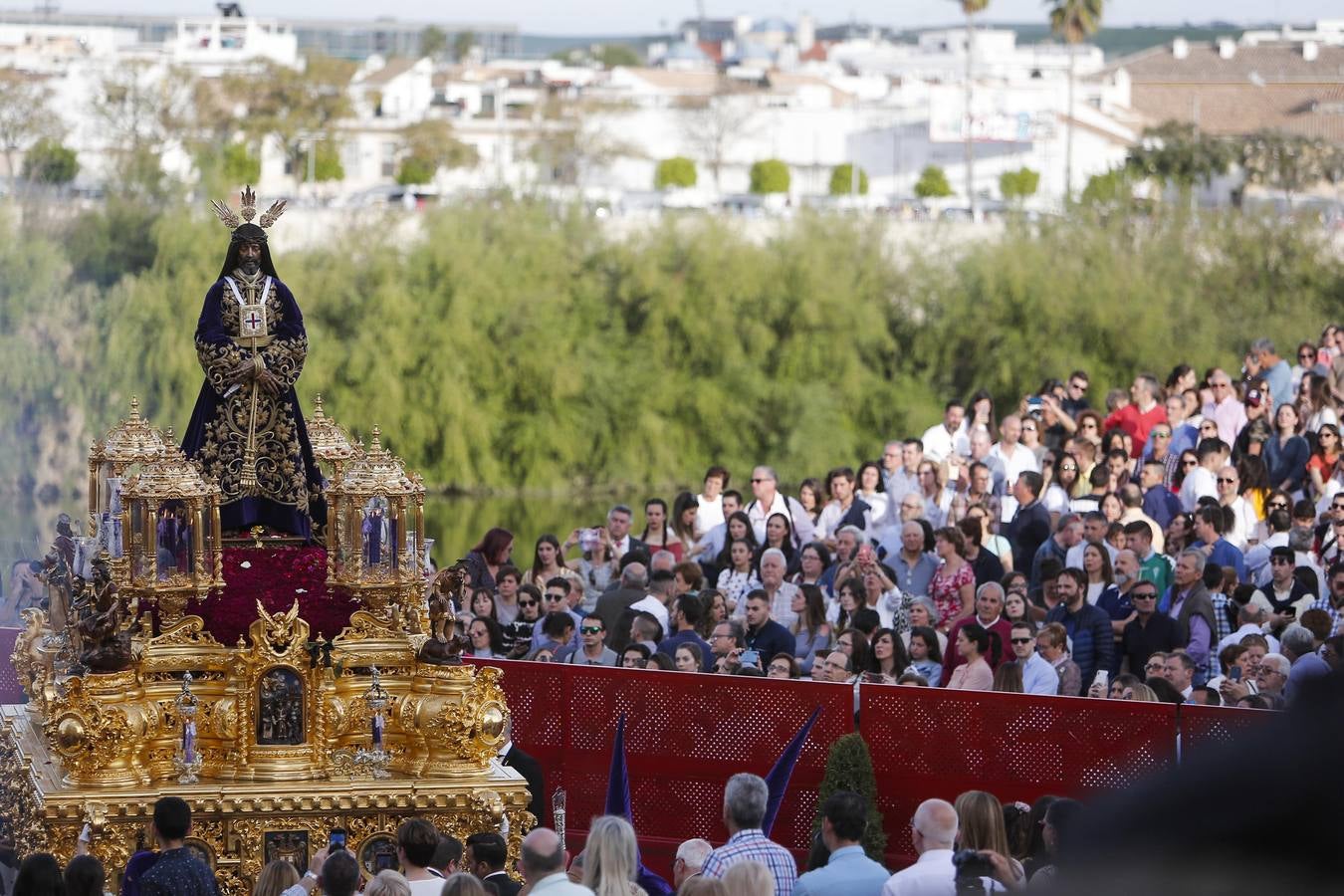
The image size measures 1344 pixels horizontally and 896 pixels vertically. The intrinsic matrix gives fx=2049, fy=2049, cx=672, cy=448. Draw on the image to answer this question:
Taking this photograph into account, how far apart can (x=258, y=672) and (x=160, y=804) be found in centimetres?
128

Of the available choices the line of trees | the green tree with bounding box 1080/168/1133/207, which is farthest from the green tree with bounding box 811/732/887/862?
the green tree with bounding box 1080/168/1133/207

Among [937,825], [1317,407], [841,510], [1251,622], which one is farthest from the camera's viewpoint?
[1317,407]

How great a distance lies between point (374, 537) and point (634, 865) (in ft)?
9.02

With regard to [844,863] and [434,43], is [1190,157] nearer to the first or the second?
[434,43]

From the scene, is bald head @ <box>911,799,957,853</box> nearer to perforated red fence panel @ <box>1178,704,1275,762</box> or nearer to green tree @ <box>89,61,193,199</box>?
perforated red fence panel @ <box>1178,704,1275,762</box>

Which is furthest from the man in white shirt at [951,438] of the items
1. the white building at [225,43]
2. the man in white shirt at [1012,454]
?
the white building at [225,43]

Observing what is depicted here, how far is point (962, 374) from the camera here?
142ft

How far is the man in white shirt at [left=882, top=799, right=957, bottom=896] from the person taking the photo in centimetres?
536

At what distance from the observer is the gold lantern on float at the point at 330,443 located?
9016mm

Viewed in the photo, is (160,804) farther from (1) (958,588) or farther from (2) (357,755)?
(1) (958,588)

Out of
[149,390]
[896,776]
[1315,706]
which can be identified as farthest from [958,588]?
[149,390]

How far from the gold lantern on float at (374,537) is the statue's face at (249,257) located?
2.96ft

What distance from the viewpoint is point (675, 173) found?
7581 cm

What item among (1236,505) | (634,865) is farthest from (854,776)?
(1236,505)
